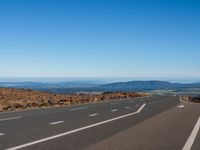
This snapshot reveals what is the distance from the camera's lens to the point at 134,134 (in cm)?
1533

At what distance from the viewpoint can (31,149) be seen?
36.6ft

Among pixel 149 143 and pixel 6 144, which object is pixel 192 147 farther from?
pixel 6 144

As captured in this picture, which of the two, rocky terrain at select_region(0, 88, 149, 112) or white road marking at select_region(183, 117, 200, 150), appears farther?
rocky terrain at select_region(0, 88, 149, 112)

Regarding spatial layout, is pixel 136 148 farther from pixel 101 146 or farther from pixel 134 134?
pixel 134 134

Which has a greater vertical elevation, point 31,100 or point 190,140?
point 31,100

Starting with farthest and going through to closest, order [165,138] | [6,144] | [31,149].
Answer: [165,138]
[6,144]
[31,149]

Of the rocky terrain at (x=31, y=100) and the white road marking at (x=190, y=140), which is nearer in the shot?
the white road marking at (x=190, y=140)

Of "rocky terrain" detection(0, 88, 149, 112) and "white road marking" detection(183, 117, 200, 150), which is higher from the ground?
"rocky terrain" detection(0, 88, 149, 112)

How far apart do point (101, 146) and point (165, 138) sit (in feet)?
9.70

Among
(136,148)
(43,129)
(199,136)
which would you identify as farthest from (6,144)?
(199,136)

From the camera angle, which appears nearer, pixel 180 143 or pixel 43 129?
pixel 180 143

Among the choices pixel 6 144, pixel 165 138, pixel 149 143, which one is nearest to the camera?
pixel 6 144

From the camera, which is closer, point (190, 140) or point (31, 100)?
point (190, 140)

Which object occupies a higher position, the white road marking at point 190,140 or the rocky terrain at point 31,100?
the rocky terrain at point 31,100
